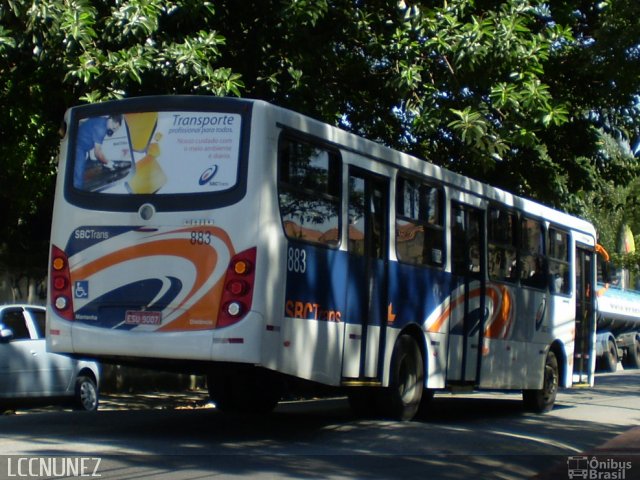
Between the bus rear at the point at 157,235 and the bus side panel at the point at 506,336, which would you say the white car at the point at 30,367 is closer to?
the bus rear at the point at 157,235

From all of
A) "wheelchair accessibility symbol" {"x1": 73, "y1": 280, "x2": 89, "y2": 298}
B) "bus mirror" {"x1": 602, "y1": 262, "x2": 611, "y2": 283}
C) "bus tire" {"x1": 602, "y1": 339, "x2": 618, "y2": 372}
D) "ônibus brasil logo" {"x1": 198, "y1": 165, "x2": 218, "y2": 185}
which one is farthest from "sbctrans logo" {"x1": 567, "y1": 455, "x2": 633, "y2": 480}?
"bus tire" {"x1": 602, "y1": 339, "x2": 618, "y2": 372}

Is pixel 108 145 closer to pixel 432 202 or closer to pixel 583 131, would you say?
pixel 432 202

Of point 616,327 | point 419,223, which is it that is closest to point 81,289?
point 419,223

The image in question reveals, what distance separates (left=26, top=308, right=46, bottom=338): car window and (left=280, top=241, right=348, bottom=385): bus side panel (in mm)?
5918

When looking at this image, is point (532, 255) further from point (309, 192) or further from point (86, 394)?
point (86, 394)

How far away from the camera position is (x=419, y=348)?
527 inches

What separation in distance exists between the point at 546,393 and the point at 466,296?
3.25 m

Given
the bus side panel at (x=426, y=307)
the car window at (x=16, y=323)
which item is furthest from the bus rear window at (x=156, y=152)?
the car window at (x=16, y=323)

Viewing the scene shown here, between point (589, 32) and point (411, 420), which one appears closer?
point (411, 420)

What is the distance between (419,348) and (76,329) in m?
4.44

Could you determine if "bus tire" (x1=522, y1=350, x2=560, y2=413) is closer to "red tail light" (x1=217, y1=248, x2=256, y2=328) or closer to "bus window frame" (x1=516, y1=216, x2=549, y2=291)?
"bus window frame" (x1=516, y1=216, x2=549, y2=291)

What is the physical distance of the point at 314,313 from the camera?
1098 centimetres

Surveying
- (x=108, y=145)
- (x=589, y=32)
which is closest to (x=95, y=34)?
(x=108, y=145)

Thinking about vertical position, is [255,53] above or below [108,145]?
above
